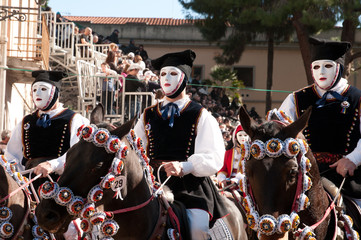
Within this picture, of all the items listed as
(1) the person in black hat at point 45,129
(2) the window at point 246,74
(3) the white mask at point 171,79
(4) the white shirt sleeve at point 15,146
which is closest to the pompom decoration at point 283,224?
(3) the white mask at point 171,79

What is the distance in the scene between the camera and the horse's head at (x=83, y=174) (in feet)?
16.3

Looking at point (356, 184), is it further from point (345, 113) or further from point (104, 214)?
point (104, 214)

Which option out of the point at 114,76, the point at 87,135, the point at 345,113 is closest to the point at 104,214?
the point at 87,135

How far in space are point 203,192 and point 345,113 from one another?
1498 mm

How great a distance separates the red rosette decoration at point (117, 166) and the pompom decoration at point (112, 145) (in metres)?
0.08

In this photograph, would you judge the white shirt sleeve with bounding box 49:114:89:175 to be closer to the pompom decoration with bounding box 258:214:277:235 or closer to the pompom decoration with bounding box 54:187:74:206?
the pompom decoration with bounding box 54:187:74:206

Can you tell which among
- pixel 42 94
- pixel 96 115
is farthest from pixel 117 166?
pixel 42 94

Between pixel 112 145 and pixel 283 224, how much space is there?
4.81ft

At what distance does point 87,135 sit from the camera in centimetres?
521

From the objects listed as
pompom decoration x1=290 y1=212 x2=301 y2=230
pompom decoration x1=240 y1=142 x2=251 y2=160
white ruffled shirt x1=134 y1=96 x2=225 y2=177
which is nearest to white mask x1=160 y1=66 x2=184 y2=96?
white ruffled shirt x1=134 y1=96 x2=225 y2=177

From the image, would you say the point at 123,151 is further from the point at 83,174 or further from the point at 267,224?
the point at 267,224

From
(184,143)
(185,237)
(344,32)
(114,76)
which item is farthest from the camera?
(344,32)

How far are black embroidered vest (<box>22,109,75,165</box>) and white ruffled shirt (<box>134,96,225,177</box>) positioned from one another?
51.5 inches

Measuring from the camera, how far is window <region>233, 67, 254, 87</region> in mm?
42844
